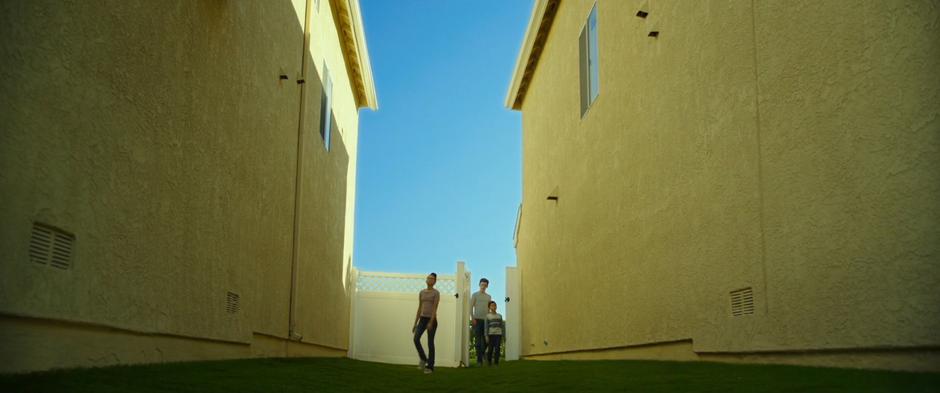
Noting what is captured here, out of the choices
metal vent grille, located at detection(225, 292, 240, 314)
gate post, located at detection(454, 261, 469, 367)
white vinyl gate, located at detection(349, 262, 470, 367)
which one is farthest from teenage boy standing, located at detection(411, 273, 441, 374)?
white vinyl gate, located at detection(349, 262, 470, 367)

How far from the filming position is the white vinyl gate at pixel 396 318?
16.8 m

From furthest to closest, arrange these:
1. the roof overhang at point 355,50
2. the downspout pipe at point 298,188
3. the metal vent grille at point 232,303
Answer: the roof overhang at point 355,50 → the downspout pipe at point 298,188 → the metal vent grille at point 232,303

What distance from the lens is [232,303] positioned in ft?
25.7

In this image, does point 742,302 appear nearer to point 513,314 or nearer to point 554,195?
point 554,195

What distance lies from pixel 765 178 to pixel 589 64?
662 centimetres

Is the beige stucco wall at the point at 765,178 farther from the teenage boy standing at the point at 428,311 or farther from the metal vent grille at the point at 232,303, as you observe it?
the metal vent grille at the point at 232,303

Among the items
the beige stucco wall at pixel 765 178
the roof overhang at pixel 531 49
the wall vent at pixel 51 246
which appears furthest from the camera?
the roof overhang at pixel 531 49

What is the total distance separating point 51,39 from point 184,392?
6.59 ft

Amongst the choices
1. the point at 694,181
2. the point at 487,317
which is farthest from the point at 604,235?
the point at 487,317

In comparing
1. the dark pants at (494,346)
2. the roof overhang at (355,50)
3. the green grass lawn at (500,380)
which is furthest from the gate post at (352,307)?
the green grass lawn at (500,380)

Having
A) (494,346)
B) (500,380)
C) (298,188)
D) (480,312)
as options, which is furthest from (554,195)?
(500,380)

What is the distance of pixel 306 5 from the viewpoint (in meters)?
11.4

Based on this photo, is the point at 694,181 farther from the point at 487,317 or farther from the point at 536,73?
the point at 536,73

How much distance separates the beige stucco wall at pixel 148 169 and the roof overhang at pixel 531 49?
249 inches
